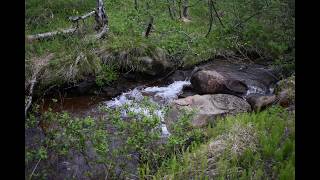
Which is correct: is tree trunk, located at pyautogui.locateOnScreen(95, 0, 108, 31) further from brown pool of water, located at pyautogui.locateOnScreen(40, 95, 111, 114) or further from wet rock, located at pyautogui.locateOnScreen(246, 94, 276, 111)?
wet rock, located at pyautogui.locateOnScreen(246, 94, 276, 111)

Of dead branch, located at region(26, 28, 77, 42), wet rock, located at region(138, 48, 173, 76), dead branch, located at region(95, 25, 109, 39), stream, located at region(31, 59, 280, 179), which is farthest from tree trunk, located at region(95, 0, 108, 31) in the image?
stream, located at region(31, 59, 280, 179)

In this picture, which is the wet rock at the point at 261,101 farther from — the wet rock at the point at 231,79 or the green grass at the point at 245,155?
the green grass at the point at 245,155

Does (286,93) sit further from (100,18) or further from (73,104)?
(100,18)

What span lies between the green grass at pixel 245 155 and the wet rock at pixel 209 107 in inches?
72.0

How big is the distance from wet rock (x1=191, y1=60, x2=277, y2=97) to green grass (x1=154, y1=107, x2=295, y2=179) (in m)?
5.08

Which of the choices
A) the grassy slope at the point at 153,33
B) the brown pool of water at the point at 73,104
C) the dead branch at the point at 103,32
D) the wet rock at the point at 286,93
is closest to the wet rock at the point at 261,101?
the wet rock at the point at 286,93

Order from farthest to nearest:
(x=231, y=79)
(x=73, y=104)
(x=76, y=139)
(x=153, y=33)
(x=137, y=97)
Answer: (x=153, y=33), (x=231, y=79), (x=137, y=97), (x=73, y=104), (x=76, y=139)

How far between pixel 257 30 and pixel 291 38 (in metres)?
2.47

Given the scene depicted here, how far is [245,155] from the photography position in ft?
21.8

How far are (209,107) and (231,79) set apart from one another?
130 inches

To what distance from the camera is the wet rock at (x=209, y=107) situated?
375 inches

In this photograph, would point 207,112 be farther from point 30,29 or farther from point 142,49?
point 30,29

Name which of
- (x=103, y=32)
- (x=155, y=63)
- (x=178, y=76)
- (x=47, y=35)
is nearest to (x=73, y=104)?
(x=155, y=63)

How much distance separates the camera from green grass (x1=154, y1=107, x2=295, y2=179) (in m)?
6.14
